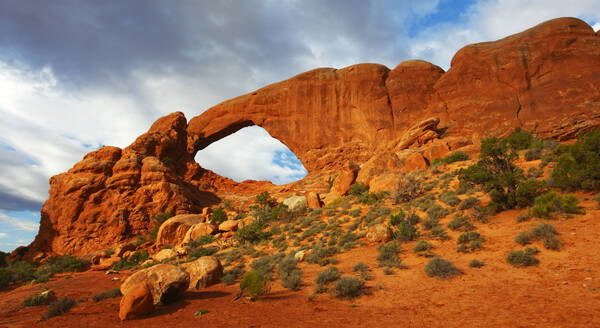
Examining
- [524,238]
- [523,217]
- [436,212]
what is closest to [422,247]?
[524,238]

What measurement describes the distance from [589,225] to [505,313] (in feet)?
17.3

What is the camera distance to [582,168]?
9.76 metres

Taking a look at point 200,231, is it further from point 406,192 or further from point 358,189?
point 406,192

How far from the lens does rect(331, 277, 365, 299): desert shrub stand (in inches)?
265

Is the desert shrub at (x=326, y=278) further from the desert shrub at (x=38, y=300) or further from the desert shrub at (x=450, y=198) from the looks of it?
the desert shrub at (x=38, y=300)

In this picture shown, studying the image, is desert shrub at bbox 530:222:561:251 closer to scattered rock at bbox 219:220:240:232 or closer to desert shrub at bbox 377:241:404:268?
desert shrub at bbox 377:241:404:268

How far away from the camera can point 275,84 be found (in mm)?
39969

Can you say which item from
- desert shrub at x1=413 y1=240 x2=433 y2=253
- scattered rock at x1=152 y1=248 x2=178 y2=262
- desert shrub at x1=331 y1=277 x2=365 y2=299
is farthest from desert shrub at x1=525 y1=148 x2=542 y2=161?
scattered rock at x1=152 y1=248 x2=178 y2=262

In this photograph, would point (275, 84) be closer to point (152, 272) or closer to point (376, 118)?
point (376, 118)

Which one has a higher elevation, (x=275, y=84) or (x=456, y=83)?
(x=275, y=84)

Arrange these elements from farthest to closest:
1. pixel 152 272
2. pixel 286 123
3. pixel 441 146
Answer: pixel 286 123
pixel 441 146
pixel 152 272

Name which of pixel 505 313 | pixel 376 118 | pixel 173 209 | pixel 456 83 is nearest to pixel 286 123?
pixel 376 118

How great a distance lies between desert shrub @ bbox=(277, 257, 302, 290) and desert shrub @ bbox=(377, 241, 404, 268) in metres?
2.76

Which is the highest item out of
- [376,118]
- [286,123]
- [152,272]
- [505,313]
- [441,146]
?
[286,123]
